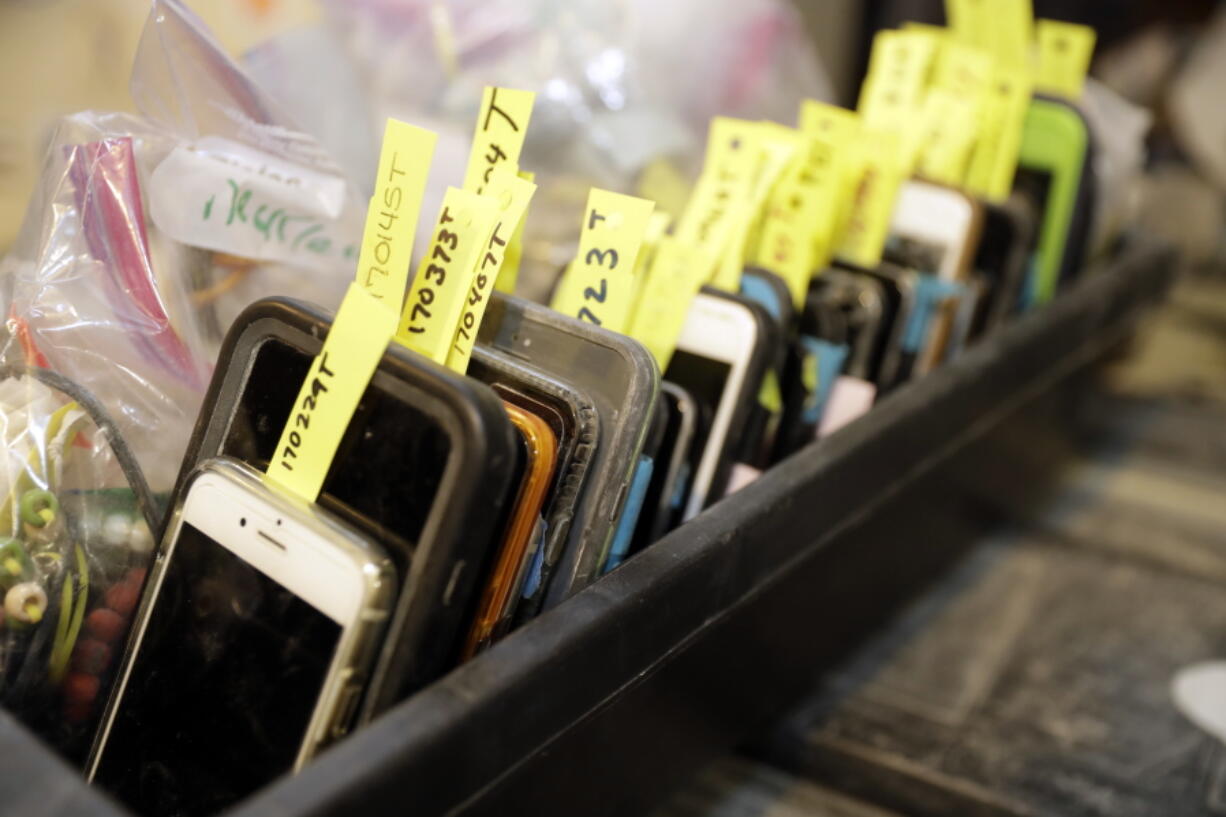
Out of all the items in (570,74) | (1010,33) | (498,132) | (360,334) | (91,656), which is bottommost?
(91,656)

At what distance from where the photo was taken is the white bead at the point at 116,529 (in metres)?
0.57

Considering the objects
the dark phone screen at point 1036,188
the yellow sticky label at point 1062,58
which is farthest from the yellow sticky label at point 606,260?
the yellow sticky label at point 1062,58

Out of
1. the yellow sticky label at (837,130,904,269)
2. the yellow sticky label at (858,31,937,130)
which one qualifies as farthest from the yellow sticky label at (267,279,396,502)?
the yellow sticky label at (858,31,937,130)

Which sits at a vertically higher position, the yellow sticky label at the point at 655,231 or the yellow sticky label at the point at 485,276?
the yellow sticky label at the point at 655,231

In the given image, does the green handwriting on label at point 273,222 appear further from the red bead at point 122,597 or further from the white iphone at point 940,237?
the white iphone at point 940,237

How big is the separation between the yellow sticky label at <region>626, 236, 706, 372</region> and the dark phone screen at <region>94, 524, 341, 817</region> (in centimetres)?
30

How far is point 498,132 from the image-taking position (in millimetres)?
583

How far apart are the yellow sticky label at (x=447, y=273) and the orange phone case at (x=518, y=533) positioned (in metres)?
0.07

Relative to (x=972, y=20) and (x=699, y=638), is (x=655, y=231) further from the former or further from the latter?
(x=972, y=20)

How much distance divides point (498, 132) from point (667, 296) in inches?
6.7

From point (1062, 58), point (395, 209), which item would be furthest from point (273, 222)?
point (1062, 58)

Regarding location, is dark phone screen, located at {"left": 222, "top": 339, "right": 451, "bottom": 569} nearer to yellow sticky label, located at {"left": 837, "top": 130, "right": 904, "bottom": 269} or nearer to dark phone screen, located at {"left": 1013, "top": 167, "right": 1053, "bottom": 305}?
yellow sticky label, located at {"left": 837, "top": 130, "right": 904, "bottom": 269}

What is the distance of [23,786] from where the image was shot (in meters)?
0.37

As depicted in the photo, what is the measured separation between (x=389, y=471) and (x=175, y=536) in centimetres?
13
